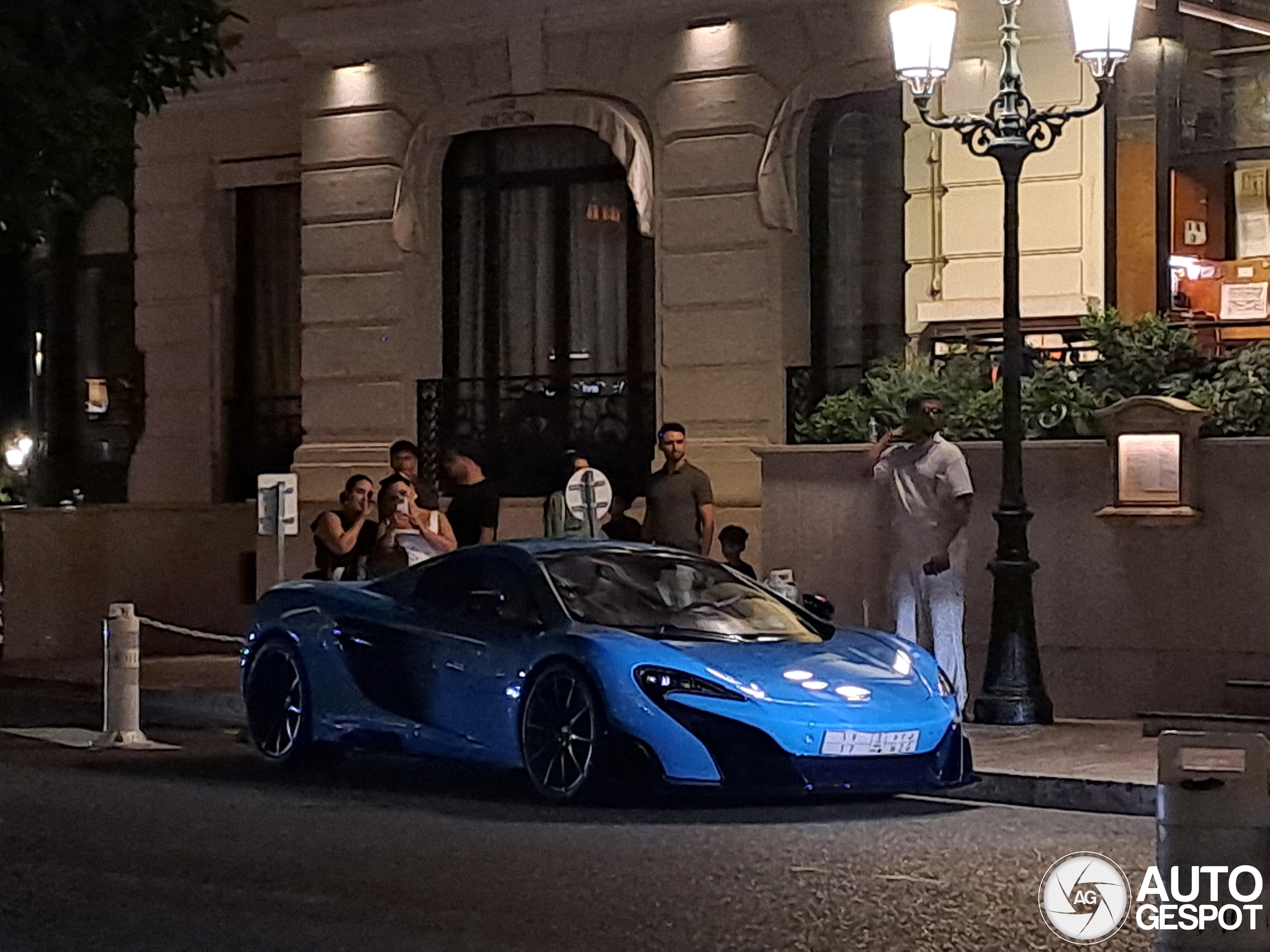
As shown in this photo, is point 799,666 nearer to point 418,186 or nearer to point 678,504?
point 678,504

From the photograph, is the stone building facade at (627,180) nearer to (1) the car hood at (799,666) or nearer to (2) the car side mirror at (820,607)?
(2) the car side mirror at (820,607)

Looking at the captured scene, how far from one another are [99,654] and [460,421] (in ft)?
14.3

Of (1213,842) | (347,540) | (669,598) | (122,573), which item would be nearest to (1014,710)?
(669,598)

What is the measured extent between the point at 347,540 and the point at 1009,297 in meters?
4.99

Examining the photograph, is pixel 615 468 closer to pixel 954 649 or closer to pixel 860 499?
pixel 860 499

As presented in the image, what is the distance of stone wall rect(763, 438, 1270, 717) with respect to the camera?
15000 mm

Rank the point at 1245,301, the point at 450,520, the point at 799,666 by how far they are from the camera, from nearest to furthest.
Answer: the point at 799,666 < the point at 450,520 < the point at 1245,301

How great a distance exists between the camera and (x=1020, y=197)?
19.1 meters

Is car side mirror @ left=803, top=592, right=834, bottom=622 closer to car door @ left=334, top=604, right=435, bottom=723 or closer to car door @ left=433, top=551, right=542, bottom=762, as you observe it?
car door @ left=433, top=551, right=542, bottom=762

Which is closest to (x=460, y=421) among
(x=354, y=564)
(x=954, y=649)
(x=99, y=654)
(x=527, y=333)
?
(x=527, y=333)

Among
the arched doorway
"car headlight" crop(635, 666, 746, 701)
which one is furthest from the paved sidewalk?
the arched doorway

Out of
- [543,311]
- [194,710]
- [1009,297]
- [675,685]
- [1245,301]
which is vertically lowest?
[194,710]

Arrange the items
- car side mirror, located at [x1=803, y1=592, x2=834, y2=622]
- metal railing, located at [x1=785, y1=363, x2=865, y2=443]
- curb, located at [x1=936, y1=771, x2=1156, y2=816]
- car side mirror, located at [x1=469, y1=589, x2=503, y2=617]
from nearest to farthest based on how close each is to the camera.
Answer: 1. curb, located at [x1=936, y1=771, x2=1156, y2=816]
2. car side mirror, located at [x1=469, y1=589, x2=503, y2=617]
3. car side mirror, located at [x1=803, y1=592, x2=834, y2=622]
4. metal railing, located at [x1=785, y1=363, x2=865, y2=443]

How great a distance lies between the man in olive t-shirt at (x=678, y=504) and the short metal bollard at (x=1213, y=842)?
10.8 m
